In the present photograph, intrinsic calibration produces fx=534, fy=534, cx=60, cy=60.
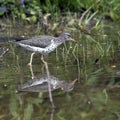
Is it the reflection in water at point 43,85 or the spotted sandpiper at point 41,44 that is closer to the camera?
the reflection in water at point 43,85

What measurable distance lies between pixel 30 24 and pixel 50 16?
579 millimetres

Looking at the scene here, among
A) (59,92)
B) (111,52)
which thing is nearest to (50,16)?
(111,52)

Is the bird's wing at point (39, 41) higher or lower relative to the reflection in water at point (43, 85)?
higher

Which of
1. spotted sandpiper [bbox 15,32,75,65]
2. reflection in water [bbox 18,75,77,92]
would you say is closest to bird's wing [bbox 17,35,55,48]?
spotted sandpiper [bbox 15,32,75,65]

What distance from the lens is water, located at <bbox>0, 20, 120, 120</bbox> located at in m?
5.57

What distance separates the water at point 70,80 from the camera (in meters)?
5.57

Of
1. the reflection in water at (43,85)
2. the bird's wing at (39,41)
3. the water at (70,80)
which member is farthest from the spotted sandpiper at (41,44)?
the reflection in water at (43,85)

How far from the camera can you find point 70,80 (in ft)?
23.2

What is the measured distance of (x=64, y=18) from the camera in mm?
12766

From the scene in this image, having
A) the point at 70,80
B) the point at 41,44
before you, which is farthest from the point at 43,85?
the point at 41,44

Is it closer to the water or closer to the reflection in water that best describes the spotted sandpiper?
the water

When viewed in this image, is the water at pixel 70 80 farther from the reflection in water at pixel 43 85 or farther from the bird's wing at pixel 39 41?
the bird's wing at pixel 39 41

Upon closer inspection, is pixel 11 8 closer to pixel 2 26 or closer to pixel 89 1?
pixel 2 26

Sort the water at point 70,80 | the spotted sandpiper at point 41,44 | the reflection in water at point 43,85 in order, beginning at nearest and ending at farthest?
the water at point 70,80
the reflection in water at point 43,85
the spotted sandpiper at point 41,44
